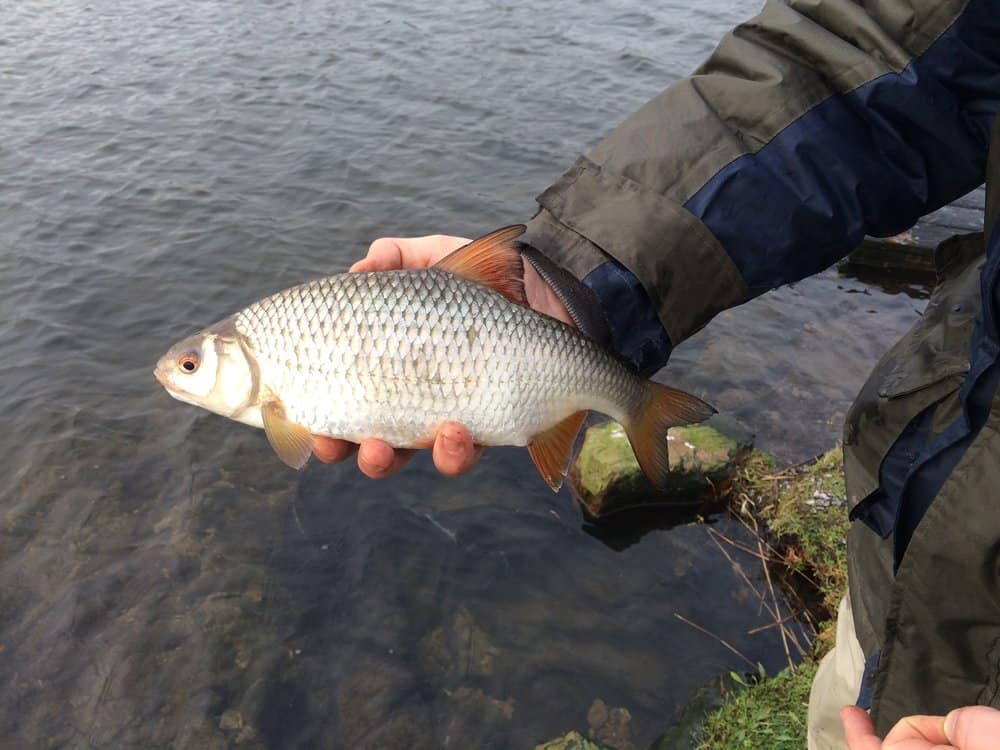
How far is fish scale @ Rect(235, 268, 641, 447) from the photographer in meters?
2.82

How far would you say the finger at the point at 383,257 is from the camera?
336 cm

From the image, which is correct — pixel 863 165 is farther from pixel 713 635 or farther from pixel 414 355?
pixel 713 635

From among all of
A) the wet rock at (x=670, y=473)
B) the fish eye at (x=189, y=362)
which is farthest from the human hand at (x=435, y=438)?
the wet rock at (x=670, y=473)

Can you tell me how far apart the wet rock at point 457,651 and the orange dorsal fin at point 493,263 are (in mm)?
2918

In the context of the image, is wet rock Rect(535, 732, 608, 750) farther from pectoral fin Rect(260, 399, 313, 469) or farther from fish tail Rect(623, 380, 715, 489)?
pectoral fin Rect(260, 399, 313, 469)

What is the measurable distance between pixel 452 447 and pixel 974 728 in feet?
6.40

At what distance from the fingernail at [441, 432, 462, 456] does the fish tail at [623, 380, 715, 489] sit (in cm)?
73

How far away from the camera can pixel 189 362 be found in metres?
3.09

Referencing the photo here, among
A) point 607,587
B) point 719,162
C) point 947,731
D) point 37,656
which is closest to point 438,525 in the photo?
point 607,587

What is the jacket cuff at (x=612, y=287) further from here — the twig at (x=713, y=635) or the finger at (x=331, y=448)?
the twig at (x=713, y=635)

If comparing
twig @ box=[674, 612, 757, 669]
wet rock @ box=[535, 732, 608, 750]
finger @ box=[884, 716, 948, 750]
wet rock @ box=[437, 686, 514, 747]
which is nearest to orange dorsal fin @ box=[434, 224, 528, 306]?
finger @ box=[884, 716, 948, 750]

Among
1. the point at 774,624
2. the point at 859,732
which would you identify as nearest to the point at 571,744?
the point at 774,624

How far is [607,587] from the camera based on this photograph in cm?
529

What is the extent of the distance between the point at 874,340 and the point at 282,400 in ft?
24.0
